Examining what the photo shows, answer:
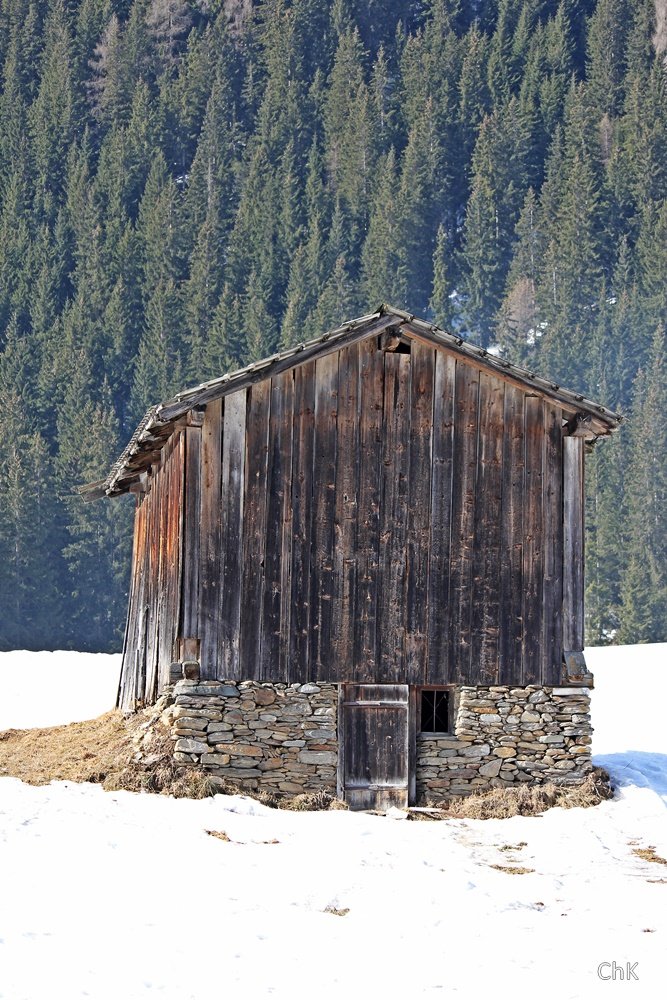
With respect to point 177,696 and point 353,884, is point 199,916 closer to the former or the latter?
point 353,884

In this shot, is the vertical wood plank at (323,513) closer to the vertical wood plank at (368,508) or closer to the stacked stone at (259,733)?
the vertical wood plank at (368,508)

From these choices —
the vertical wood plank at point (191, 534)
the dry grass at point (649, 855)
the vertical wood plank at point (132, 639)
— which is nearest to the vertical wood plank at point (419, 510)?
the vertical wood plank at point (191, 534)

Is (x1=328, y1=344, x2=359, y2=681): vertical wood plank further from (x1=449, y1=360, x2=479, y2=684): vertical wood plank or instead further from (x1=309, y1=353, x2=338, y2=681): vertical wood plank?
(x1=449, y1=360, x2=479, y2=684): vertical wood plank

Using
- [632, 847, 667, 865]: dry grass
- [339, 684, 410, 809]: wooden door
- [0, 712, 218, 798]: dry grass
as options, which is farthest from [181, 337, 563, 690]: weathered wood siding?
[632, 847, 667, 865]: dry grass

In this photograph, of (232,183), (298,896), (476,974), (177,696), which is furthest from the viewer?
(232,183)

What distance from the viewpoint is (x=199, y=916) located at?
14883mm

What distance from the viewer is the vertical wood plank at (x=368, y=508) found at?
2170 cm

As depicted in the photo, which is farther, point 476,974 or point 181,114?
point 181,114

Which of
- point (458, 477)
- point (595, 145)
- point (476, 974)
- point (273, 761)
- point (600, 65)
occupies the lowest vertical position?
point (476, 974)

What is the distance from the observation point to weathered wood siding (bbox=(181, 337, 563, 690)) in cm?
2141

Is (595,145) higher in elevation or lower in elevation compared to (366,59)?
lower

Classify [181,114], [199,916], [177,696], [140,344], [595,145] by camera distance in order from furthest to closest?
[181,114]
[595,145]
[140,344]
[177,696]
[199,916]

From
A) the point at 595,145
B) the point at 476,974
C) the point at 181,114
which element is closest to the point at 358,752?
the point at 476,974

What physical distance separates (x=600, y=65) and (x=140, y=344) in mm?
55134
